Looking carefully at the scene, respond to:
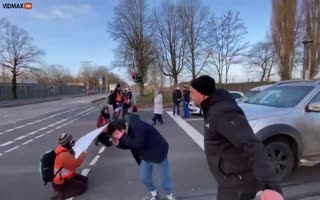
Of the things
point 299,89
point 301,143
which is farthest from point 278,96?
point 301,143

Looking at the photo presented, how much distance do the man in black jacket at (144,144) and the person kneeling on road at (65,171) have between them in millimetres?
1174

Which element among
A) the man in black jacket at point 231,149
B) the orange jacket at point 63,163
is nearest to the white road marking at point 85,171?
the orange jacket at point 63,163

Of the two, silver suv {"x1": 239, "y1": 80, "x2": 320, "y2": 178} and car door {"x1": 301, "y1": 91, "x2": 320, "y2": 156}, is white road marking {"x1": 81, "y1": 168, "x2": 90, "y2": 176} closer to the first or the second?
silver suv {"x1": 239, "y1": 80, "x2": 320, "y2": 178}

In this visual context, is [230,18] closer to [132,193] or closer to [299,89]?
[299,89]

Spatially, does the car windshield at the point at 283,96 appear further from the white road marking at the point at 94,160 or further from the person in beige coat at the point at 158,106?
the person in beige coat at the point at 158,106

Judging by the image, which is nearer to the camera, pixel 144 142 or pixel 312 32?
pixel 144 142

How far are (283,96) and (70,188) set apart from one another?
14.6 ft

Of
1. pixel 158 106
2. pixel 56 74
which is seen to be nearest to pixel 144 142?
pixel 158 106

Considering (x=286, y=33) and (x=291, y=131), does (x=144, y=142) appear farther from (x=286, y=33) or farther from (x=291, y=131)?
(x=286, y=33)

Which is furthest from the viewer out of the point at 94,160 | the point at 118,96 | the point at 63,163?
the point at 118,96

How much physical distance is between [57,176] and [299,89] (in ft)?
15.8

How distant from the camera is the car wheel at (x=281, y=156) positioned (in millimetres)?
4930

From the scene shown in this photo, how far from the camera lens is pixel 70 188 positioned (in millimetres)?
4555

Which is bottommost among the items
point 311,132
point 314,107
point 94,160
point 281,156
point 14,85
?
point 94,160
